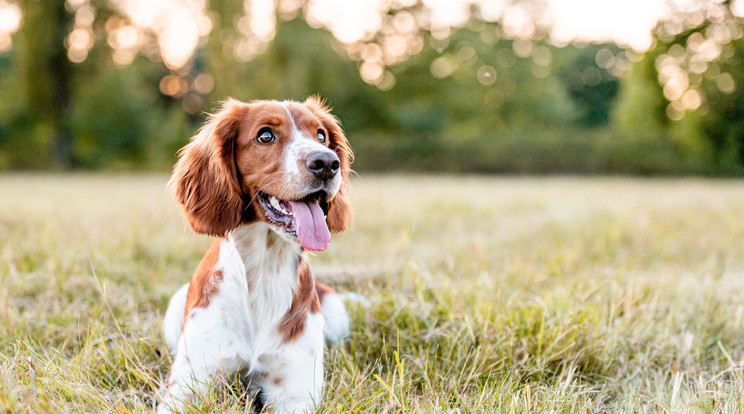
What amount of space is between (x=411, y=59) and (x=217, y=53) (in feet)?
33.4

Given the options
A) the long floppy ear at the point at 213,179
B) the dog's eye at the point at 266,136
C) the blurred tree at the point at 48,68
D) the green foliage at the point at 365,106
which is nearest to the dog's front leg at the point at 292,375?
the long floppy ear at the point at 213,179

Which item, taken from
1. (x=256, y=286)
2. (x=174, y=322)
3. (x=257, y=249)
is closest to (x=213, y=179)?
(x=257, y=249)

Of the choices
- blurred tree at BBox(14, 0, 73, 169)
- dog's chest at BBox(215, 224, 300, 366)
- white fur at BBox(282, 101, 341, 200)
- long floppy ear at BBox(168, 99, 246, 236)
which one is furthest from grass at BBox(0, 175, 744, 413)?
blurred tree at BBox(14, 0, 73, 169)

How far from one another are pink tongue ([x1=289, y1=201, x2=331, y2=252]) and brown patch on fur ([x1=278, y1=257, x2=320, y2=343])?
0.87 ft

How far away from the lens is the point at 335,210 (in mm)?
2688

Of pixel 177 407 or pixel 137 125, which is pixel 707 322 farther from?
pixel 137 125

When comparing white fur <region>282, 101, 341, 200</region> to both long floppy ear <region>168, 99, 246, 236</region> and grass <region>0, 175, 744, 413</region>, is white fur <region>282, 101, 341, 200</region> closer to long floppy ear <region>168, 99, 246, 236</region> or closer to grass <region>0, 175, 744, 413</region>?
long floppy ear <region>168, 99, 246, 236</region>

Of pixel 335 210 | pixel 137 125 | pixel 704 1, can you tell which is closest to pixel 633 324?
pixel 335 210

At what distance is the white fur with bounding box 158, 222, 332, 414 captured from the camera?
7.21 ft

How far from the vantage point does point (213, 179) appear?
2445 mm

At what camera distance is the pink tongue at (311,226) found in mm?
2240

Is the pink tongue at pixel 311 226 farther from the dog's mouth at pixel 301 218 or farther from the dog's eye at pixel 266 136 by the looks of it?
the dog's eye at pixel 266 136

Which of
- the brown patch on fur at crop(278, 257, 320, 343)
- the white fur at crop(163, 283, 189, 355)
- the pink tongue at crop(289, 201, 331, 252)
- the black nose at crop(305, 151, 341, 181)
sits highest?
the black nose at crop(305, 151, 341, 181)

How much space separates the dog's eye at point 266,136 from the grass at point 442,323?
3.07 feet
